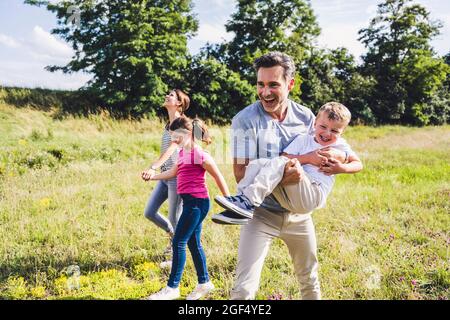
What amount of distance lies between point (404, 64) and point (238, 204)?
36.7m

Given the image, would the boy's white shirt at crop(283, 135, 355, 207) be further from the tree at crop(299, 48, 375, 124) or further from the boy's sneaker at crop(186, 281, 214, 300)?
the tree at crop(299, 48, 375, 124)

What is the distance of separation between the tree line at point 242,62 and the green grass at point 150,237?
1270 cm

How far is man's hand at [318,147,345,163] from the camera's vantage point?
2.77 m

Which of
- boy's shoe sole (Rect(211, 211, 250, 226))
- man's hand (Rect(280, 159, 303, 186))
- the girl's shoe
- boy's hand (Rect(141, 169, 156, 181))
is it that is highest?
man's hand (Rect(280, 159, 303, 186))

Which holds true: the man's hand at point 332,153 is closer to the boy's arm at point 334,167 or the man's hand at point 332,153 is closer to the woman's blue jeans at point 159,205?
the boy's arm at point 334,167

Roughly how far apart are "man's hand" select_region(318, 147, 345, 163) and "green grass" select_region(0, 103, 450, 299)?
67.9 inches

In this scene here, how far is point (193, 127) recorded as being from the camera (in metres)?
3.86

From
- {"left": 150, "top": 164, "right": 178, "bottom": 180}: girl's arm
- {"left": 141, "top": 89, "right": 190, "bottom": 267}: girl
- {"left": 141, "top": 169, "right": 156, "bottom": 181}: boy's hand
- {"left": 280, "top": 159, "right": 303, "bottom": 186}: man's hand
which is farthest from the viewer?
{"left": 141, "top": 89, "right": 190, "bottom": 267}: girl

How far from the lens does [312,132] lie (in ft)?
10.2

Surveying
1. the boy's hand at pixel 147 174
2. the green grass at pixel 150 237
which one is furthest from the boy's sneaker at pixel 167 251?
the boy's hand at pixel 147 174

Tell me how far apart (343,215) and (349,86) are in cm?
2741

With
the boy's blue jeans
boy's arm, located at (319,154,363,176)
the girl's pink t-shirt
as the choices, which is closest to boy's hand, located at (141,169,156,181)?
the girl's pink t-shirt

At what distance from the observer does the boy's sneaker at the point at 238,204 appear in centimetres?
264

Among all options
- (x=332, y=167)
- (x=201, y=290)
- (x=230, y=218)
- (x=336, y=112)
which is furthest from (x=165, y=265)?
(x=336, y=112)
